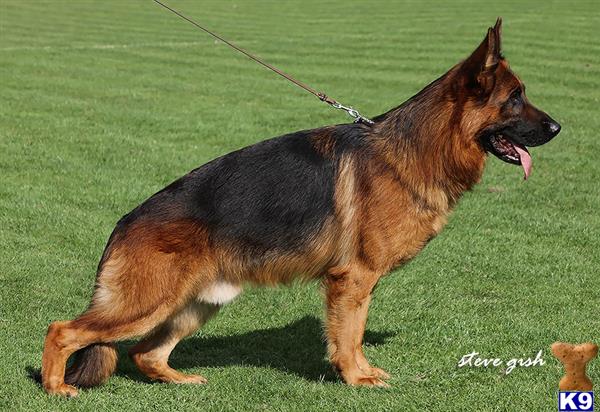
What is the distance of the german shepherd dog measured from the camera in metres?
5.11

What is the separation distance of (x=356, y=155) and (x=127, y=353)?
2061 mm

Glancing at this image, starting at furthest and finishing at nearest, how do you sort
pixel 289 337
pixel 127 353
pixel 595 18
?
pixel 595 18
pixel 289 337
pixel 127 353

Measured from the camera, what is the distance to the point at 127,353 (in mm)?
5930

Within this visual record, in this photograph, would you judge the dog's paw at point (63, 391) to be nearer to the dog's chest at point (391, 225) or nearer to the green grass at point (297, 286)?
the green grass at point (297, 286)

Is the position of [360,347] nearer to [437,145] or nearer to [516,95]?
[437,145]

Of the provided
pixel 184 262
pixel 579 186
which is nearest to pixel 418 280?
pixel 184 262

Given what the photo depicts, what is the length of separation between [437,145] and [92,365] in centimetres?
245

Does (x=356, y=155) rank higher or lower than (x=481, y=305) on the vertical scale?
higher

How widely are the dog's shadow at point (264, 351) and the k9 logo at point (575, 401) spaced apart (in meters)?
1.47

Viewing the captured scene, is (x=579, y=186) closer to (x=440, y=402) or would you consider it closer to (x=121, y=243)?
(x=440, y=402)

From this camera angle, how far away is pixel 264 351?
6.13 metres

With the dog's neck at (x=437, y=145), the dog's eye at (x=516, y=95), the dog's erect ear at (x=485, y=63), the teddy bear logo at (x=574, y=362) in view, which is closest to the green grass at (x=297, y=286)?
the teddy bear logo at (x=574, y=362)

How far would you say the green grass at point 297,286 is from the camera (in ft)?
17.9

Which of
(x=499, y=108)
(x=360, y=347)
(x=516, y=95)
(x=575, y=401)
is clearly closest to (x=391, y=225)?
(x=360, y=347)
